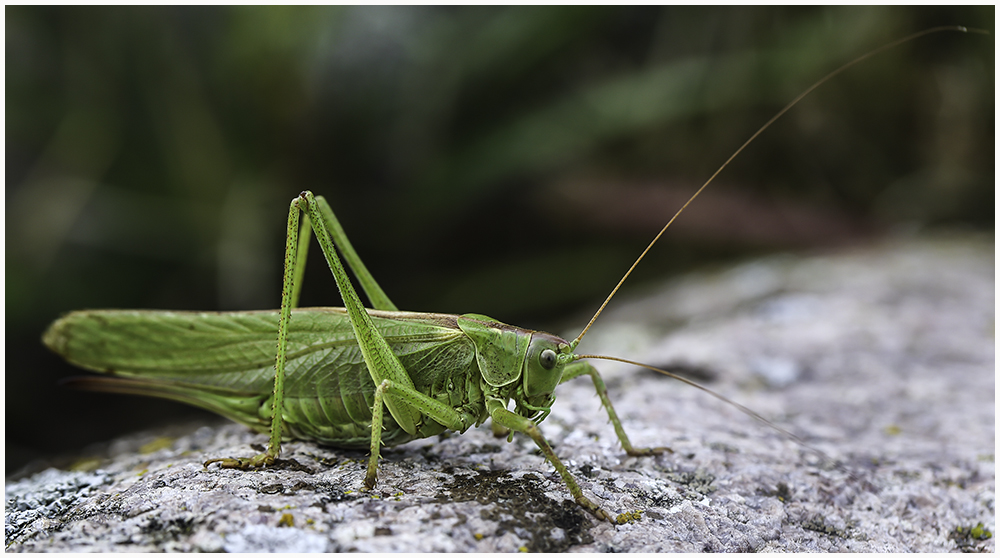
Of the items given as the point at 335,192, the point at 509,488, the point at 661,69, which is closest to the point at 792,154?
the point at 661,69

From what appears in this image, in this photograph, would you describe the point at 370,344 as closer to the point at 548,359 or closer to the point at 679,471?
the point at 548,359

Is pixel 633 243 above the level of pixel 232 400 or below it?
above

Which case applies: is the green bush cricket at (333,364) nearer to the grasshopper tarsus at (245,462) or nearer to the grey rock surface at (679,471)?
the grasshopper tarsus at (245,462)

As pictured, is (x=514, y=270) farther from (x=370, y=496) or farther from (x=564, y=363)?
(x=370, y=496)

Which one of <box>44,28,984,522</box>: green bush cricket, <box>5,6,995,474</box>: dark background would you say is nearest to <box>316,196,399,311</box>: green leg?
<box>44,28,984,522</box>: green bush cricket

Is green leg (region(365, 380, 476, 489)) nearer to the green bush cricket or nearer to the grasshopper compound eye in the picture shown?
the green bush cricket

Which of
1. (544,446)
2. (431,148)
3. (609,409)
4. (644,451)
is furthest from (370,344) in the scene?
(431,148)
